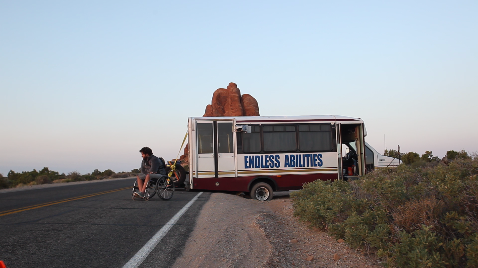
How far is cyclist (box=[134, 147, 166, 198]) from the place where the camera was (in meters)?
12.8

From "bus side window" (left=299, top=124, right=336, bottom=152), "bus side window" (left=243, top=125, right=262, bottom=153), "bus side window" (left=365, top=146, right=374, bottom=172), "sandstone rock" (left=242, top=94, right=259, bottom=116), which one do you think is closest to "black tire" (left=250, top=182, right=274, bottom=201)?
"bus side window" (left=243, top=125, right=262, bottom=153)

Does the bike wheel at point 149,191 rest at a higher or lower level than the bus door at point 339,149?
lower

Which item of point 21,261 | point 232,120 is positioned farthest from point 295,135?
point 21,261

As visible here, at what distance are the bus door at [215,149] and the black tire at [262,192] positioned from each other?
0.96 meters

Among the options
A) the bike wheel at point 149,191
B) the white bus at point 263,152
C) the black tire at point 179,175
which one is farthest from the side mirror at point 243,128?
the bike wheel at point 149,191

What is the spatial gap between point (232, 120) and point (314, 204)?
7299 mm

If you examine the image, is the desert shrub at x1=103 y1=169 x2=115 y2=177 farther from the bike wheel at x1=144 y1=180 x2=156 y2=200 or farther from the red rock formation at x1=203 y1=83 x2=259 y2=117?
the bike wheel at x1=144 y1=180 x2=156 y2=200

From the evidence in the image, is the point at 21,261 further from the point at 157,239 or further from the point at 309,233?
the point at 309,233

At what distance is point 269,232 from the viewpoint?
7078 millimetres

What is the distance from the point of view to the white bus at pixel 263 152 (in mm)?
14250

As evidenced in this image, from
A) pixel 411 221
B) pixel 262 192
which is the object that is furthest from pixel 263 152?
pixel 411 221

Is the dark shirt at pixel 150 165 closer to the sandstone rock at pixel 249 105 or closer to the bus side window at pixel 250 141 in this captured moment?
the bus side window at pixel 250 141

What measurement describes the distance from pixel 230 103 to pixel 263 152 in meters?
63.9

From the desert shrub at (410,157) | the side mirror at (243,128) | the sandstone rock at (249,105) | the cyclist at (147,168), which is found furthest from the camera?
the sandstone rock at (249,105)
